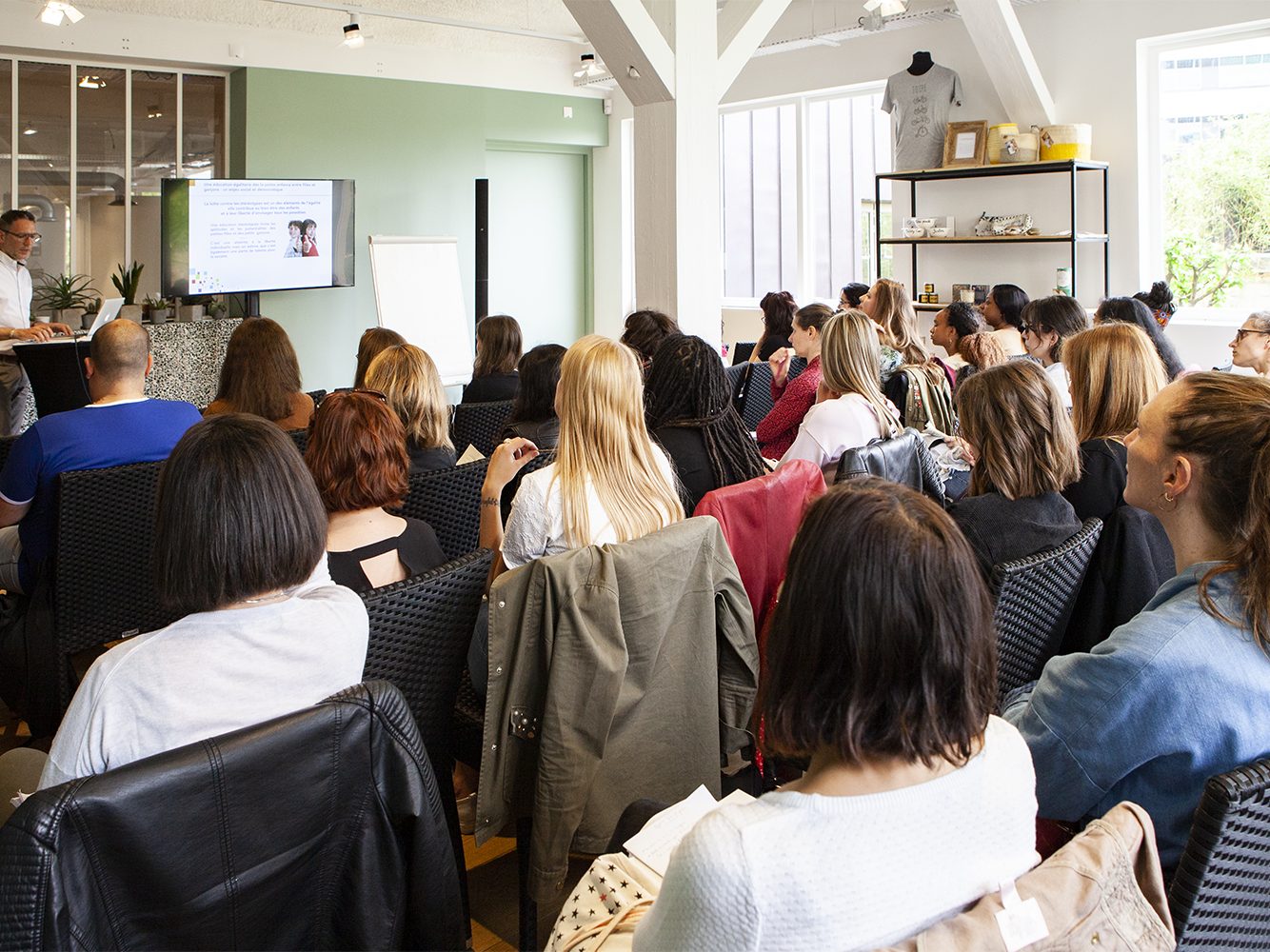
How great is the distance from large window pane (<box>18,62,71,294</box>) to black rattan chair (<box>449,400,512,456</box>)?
5.03 meters

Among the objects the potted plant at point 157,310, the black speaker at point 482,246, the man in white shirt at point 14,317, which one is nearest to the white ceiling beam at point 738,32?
the man in white shirt at point 14,317

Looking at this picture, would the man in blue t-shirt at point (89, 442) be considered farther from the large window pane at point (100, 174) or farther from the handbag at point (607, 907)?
the large window pane at point (100, 174)

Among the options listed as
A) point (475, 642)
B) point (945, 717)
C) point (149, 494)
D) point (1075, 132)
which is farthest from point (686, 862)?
point (1075, 132)

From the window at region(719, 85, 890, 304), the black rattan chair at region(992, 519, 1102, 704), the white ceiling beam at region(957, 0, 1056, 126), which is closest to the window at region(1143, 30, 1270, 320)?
the white ceiling beam at region(957, 0, 1056, 126)

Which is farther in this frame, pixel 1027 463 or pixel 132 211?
pixel 132 211

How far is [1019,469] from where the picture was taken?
2414 mm

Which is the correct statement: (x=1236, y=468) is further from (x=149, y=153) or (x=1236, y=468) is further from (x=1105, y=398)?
(x=149, y=153)

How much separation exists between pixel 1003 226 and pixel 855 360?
4539 millimetres

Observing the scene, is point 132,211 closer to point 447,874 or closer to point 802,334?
point 802,334

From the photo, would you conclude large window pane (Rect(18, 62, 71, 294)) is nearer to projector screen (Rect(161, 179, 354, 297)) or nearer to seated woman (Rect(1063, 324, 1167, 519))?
projector screen (Rect(161, 179, 354, 297))

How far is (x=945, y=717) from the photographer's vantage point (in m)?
1.05

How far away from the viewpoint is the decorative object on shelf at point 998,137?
24.3 feet

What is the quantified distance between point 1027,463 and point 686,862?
5.46 ft

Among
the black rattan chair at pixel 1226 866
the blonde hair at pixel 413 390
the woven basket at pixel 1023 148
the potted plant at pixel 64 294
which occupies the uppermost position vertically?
the woven basket at pixel 1023 148
